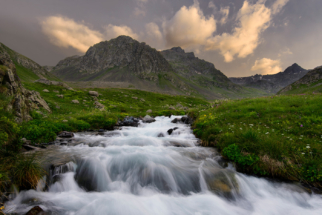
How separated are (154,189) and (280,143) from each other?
260 inches

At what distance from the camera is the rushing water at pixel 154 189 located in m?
5.12

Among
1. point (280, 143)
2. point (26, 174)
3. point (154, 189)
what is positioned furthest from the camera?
point (280, 143)

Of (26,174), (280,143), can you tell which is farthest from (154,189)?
(280,143)

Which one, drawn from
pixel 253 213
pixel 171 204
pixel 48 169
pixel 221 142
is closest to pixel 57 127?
pixel 48 169

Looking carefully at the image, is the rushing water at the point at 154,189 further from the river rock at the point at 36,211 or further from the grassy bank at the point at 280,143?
the grassy bank at the point at 280,143

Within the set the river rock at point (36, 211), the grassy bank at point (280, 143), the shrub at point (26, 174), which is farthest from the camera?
the grassy bank at point (280, 143)

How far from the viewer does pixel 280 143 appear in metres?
6.83

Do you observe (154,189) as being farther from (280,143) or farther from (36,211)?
(280,143)

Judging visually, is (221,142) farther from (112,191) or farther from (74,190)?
(74,190)

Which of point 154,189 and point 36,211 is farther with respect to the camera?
point 154,189

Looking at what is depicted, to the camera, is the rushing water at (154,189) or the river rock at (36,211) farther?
the rushing water at (154,189)

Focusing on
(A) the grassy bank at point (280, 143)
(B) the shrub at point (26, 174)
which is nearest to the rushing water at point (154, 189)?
(B) the shrub at point (26, 174)

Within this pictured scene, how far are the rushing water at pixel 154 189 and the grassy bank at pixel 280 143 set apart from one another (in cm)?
59

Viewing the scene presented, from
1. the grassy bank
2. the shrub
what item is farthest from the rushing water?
the grassy bank
